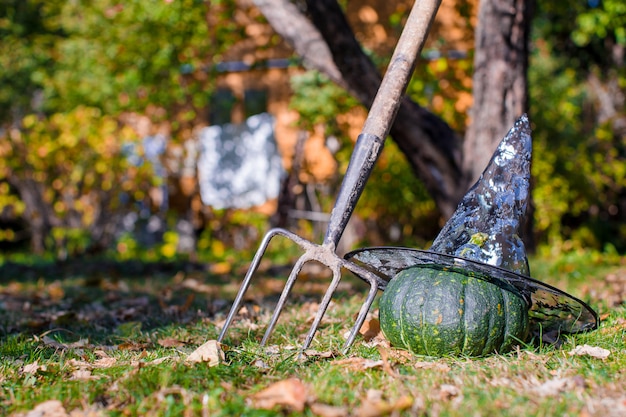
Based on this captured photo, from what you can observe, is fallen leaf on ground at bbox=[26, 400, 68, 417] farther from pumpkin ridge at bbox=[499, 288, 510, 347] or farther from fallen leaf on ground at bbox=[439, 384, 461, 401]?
pumpkin ridge at bbox=[499, 288, 510, 347]

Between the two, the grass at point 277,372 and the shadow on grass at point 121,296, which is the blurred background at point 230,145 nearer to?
the shadow on grass at point 121,296

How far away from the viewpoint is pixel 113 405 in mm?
2109

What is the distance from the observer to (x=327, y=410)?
193 centimetres

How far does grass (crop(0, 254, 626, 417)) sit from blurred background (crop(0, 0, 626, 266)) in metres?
3.35

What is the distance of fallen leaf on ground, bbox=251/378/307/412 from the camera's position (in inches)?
77.3

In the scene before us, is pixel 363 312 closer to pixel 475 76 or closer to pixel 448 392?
pixel 448 392

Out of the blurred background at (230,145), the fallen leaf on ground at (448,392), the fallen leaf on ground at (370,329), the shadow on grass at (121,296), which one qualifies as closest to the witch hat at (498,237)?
the fallen leaf on ground at (370,329)

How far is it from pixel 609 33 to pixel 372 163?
7.95m

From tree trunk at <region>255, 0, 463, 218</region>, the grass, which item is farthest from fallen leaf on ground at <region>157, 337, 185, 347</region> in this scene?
tree trunk at <region>255, 0, 463, 218</region>

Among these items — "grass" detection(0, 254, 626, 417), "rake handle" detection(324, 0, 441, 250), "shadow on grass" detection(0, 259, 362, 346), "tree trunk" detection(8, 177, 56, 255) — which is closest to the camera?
"grass" detection(0, 254, 626, 417)

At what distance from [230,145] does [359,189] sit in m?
7.02

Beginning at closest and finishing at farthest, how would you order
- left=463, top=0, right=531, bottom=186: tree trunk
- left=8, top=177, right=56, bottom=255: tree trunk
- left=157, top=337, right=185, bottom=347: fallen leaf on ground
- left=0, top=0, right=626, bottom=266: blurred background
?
left=157, top=337, right=185, bottom=347: fallen leaf on ground
left=463, top=0, right=531, bottom=186: tree trunk
left=0, top=0, right=626, bottom=266: blurred background
left=8, top=177, right=56, bottom=255: tree trunk

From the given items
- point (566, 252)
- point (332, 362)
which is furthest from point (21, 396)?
point (566, 252)

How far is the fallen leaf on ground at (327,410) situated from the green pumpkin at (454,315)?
0.73 metres
